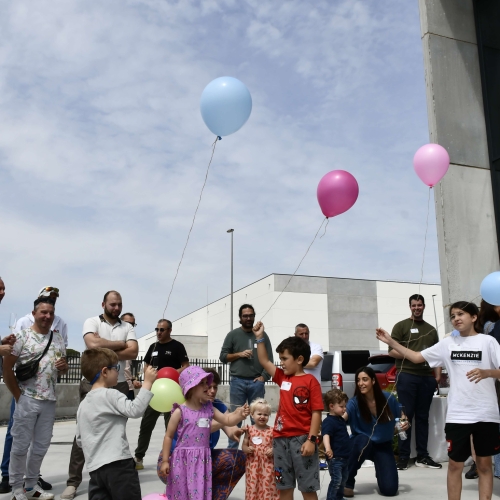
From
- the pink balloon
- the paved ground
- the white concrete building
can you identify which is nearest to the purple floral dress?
the paved ground

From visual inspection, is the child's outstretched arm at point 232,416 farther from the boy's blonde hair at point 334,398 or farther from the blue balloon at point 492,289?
the blue balloon at point 492,289

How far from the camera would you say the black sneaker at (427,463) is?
6.39 metres

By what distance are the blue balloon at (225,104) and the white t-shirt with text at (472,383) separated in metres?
3.32

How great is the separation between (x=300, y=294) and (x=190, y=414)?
39.8 meters

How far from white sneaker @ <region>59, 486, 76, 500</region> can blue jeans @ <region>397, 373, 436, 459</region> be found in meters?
3.46

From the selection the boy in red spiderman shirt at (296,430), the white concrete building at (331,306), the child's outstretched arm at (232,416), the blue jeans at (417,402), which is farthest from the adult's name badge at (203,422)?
the white concrete building at (331,306)

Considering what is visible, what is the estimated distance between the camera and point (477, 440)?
419 cm

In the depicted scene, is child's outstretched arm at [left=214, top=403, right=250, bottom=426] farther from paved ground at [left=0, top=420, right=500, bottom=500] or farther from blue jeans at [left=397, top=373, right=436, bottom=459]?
blue jeans at [left=397, top=373, right=436, bottom=459]

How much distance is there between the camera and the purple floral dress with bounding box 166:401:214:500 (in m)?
4.01

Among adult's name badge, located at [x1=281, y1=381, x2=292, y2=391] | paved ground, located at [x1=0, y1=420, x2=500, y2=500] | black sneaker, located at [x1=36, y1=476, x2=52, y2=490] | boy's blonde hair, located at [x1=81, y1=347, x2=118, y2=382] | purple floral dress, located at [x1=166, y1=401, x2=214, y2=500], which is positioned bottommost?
paved ground, located at [x1=0, y1=420, x2=500, y2=500]

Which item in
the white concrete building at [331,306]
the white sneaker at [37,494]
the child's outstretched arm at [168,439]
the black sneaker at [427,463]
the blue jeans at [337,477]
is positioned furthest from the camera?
the white concrete building at [331,306]

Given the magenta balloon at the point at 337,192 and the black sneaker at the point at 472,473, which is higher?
the magenta balloon at the point at 337,192

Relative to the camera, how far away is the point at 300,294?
143 feet

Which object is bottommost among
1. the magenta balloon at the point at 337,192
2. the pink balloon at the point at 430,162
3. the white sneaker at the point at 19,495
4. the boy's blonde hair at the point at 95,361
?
the white sneaker at the point at 19,495
